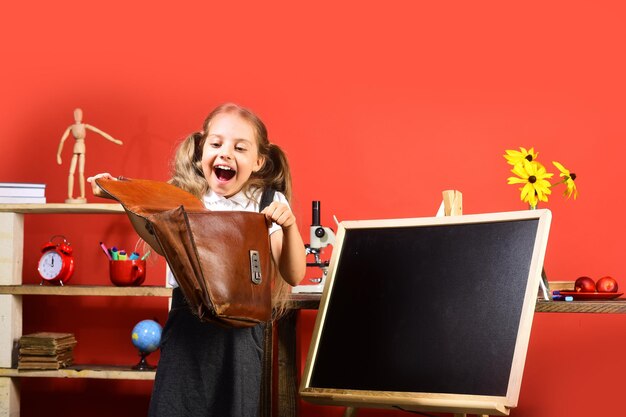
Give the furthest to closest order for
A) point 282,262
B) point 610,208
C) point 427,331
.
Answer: point 610,208, point 427,331, point 282,262

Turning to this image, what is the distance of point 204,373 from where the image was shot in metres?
1.80

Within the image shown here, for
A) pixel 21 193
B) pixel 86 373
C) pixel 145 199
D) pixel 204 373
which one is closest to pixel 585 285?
pixel 204 373

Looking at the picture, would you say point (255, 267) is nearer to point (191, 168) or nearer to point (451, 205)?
point (191, 168)

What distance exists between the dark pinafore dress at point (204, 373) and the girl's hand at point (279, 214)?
0.83 ft

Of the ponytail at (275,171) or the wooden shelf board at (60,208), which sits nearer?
the ponytail at (275,171)

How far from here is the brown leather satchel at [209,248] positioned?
1606 millimetres

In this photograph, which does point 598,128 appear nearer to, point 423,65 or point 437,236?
point 423,65

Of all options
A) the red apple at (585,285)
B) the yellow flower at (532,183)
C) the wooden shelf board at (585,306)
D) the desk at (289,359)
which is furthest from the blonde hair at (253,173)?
the red apple at (585,285)

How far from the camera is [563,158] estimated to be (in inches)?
127

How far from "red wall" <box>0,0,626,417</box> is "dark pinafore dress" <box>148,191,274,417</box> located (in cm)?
159

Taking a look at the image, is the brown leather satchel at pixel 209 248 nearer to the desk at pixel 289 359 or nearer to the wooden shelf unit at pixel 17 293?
the desk at pixel 289 359

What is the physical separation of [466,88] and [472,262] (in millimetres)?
1388

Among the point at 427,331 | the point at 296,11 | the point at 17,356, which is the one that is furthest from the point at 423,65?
the point at 17,356

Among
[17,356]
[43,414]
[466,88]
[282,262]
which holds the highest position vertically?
[466,88]
